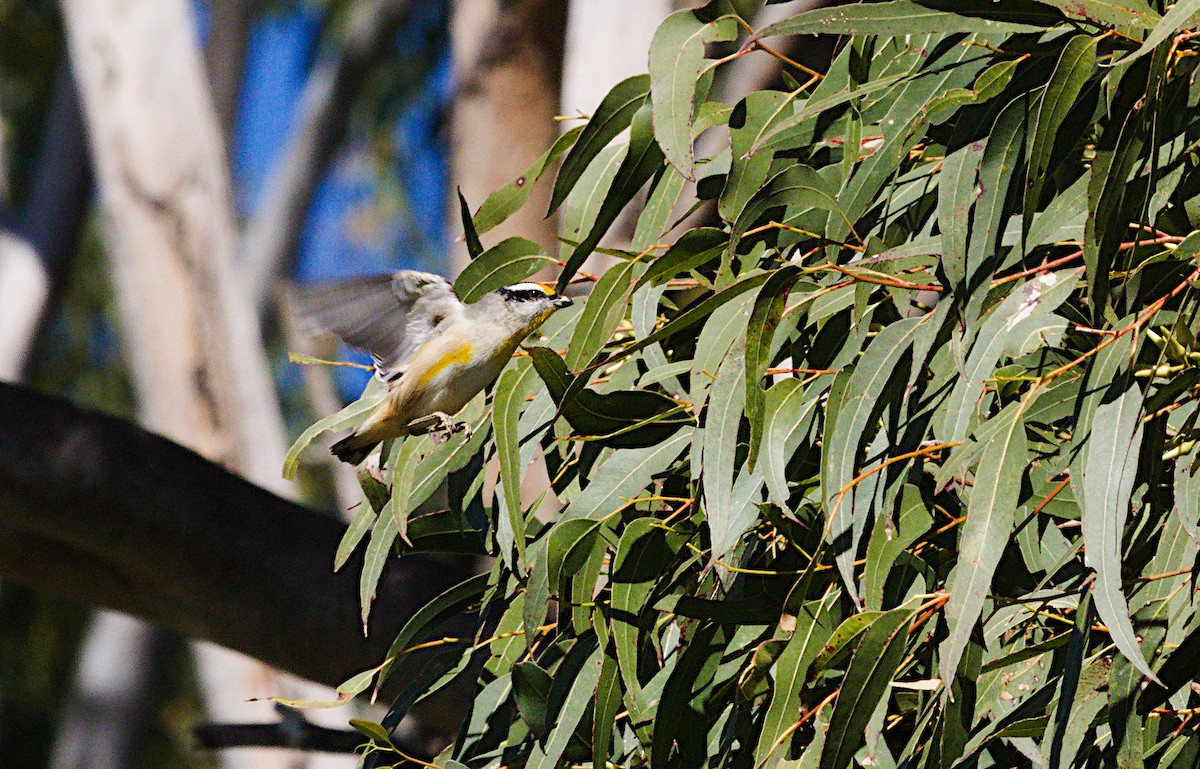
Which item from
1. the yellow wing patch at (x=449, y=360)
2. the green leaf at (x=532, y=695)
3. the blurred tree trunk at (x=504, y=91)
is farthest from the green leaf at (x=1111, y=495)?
the blurred tree trunk at (x=504, y=91)

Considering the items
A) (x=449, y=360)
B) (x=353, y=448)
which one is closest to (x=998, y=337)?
(x=449, y=360)

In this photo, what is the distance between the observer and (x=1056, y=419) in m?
1.05

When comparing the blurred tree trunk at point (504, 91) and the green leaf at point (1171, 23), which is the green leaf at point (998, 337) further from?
the blurred tree trunk at point (504, 91)

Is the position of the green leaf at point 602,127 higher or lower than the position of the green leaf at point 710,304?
higher

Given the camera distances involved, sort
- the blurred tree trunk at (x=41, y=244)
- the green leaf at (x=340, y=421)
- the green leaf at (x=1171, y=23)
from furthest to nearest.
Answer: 1. the blurred tree trunk at (x=41, y=244)
2. the green leaf at (x=340, y=421)
3. the green leaf at (x=1171, y=23)

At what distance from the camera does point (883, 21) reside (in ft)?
3.17

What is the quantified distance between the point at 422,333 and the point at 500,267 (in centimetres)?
41

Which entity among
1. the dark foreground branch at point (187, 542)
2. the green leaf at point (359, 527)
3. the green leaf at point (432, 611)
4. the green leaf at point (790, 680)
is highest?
the green leaf at point (790, 680)

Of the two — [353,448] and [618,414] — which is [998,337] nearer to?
[618,414]

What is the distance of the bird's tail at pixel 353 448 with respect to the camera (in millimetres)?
1722

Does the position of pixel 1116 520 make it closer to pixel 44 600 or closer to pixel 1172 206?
pixel 1172 206

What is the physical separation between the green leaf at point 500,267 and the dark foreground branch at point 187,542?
3.06 ft

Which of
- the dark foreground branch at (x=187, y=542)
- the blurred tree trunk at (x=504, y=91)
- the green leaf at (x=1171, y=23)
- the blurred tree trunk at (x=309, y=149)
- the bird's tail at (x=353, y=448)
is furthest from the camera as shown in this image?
the blurred tree trunk at (x=309, y=149)

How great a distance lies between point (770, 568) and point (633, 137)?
1.27 feet
